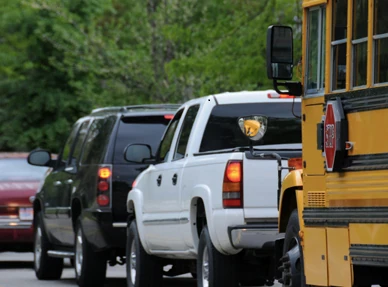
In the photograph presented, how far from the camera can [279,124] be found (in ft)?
40.0

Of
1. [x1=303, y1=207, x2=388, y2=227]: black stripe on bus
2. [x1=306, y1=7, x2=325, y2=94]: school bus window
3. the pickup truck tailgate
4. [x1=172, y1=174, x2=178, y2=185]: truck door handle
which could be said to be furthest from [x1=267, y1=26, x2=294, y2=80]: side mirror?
[x1=172, y1=174, x2=178, y2=185]: truck door handle

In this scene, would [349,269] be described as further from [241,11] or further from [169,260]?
[241,11]

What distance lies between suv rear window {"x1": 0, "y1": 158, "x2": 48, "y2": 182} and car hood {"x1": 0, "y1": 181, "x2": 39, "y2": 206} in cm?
23

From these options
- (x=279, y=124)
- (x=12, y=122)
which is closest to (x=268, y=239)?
(x=279, y=124)

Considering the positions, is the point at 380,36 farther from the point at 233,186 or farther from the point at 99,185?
the point at 99,185

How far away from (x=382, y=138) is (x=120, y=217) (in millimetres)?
7050

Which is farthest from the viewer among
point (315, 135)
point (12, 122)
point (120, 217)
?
point (12, 122)

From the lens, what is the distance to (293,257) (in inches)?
386

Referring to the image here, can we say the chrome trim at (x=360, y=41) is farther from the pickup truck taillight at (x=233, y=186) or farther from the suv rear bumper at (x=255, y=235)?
the suv rear bumper at (x=255, y=235)

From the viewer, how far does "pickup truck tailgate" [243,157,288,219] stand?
11.0 m

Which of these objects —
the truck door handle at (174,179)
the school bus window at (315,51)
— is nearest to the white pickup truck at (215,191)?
the truck door handle at (174,179)

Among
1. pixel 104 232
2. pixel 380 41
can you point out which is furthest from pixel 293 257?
pixel 104 232

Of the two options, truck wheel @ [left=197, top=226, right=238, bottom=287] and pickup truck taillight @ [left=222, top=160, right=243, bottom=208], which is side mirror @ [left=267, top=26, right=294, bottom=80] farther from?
truck wheel @ [left=197, top=226, right=238, bottom=287]

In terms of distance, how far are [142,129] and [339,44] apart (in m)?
6.51
